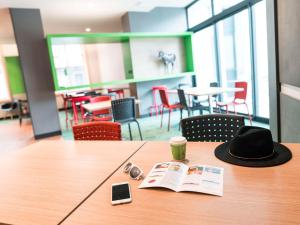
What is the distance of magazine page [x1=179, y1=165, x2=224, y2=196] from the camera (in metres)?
0.89

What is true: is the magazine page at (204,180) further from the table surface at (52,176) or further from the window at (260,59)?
the window at (260,59)

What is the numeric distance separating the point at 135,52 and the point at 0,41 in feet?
16.8

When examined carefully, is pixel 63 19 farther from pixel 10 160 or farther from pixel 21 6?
pixel 10 160

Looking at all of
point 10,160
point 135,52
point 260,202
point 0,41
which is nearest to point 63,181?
point 10,160

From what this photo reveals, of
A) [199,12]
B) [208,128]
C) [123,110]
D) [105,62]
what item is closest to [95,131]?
[208,128]

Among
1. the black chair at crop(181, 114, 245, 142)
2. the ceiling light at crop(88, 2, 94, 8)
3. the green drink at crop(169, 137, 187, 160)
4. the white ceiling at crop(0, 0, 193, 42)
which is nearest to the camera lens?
the green drink at crop(169, 137, 187, 160)

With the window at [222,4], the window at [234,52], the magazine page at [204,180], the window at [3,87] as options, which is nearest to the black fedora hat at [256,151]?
the magazine page at [204,180]

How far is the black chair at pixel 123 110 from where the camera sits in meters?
3.49

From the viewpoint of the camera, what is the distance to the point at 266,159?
107cm

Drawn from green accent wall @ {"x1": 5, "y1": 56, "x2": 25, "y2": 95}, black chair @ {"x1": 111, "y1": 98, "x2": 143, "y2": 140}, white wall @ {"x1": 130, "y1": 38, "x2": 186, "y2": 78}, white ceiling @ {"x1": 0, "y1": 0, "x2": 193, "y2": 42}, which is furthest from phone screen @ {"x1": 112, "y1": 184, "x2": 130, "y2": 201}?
green accent wall @ {"x1": 5, "y1": 56, "x2": 25, "y2": 95}

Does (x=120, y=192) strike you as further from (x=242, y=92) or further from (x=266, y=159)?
(x=242, y=92)

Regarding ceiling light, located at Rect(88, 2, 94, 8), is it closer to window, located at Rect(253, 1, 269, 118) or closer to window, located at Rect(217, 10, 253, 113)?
Answer: window, located at Rect(217, 10, 253, 113)

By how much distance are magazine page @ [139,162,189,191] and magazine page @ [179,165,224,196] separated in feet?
0.09

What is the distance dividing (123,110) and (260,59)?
2.84 metres
